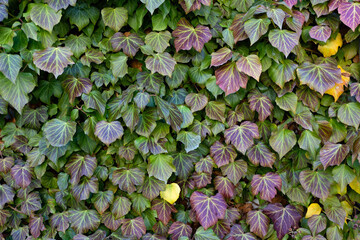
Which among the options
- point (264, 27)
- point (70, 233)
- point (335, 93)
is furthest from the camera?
point (70, 233)

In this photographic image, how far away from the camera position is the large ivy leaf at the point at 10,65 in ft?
6.46

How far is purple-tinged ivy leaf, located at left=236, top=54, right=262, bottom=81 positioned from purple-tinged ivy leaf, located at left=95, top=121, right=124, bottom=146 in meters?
0.86

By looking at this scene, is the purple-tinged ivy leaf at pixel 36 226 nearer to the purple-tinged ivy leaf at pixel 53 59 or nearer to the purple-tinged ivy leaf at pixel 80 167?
the purple-tinged ivy leaf at pixel 80 167

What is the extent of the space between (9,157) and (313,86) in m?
2.12

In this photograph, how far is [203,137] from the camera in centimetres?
226

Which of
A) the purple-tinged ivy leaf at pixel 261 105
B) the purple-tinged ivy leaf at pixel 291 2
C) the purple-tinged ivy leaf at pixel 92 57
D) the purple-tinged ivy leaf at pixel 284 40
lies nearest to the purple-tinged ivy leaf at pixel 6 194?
the purple-tinged ivy leaf at pixel 92 57

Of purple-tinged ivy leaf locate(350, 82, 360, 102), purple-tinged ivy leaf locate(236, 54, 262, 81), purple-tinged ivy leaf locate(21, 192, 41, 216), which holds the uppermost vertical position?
purple-tinged ivy leaf locate(236, 54, 262, 81)

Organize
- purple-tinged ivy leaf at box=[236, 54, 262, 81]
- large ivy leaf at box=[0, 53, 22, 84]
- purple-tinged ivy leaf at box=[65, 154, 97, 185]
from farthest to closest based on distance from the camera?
1. purple-tinged ivy leaf at box=[65, 154, 97, 185]
2. purple-tinged ivy leaf at box=[236, 54, 262, 81]
3. large ivy leaf at box=[0, 53, 22, 84]

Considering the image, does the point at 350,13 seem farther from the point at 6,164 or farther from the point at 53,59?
the point at 6,164

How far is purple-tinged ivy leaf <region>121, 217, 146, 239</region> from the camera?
222cm

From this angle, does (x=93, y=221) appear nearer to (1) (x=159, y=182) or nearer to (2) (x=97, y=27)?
(1) (x=159, y=182)

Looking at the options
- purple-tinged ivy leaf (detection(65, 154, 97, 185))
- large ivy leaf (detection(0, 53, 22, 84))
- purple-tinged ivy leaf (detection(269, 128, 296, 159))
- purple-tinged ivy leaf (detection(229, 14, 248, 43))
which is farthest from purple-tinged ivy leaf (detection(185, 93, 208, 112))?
large ivy leaf (detection(0, 53, 22, 84))

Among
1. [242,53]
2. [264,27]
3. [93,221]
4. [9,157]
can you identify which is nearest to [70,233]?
[93,221]

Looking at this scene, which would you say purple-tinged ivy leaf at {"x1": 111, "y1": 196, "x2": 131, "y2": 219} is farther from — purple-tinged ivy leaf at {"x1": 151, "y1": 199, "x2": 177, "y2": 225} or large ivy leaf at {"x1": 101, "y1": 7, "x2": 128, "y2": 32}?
large ivy leaf at {"x1": 101, "y1": 7, "x2": 128, "y2": 32}
